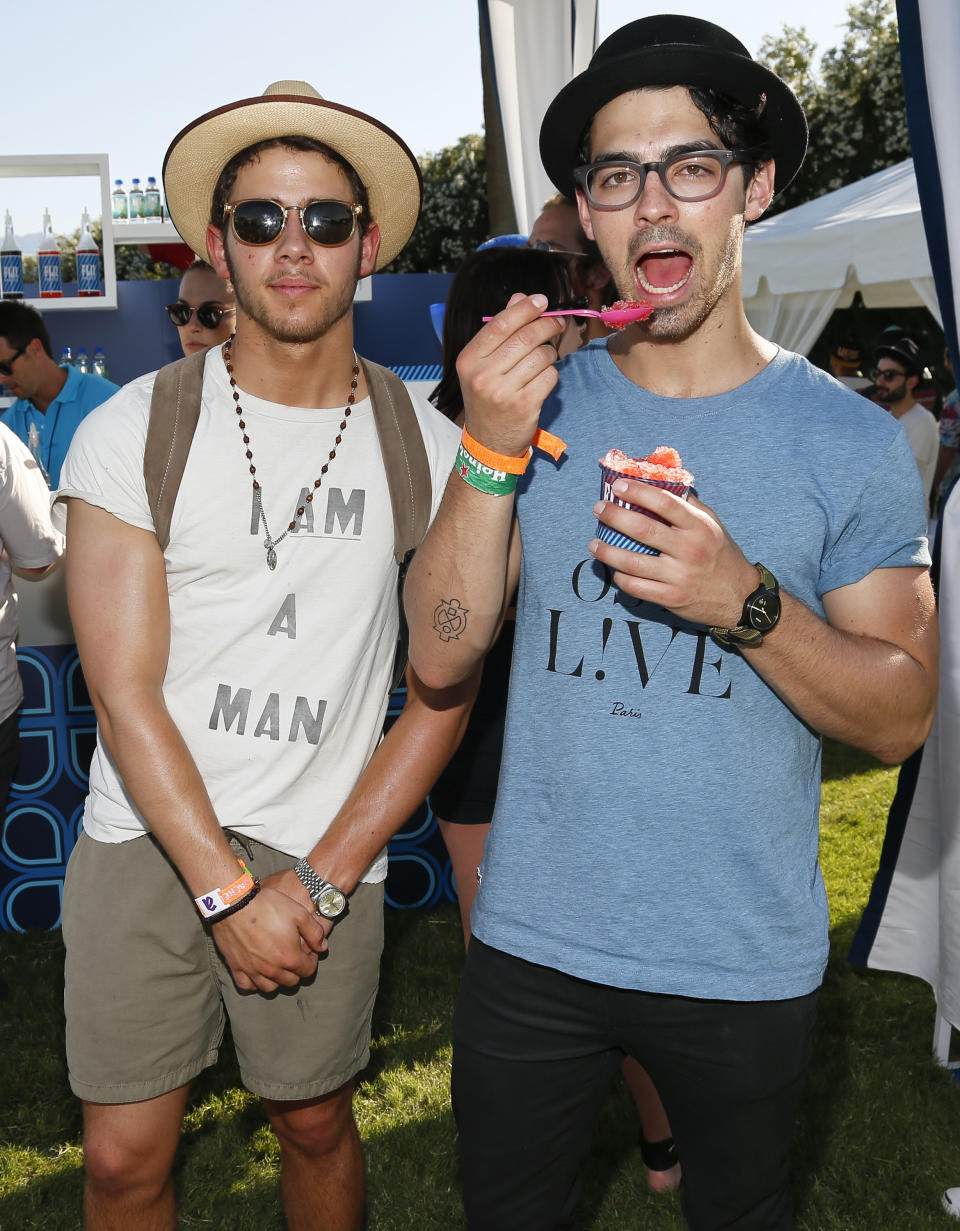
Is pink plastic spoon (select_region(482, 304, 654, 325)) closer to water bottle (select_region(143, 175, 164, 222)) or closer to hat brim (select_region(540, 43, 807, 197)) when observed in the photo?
hat brim (select_region(540, 43, 807, 197))

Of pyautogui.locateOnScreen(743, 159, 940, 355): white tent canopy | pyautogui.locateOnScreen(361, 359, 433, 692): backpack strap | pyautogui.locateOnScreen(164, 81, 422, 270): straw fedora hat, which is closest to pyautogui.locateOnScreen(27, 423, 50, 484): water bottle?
pyautogui.locateOnScreen(164, 81, 422, 270): straw fedora hat

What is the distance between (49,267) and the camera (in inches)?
332

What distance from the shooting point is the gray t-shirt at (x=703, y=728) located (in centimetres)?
174

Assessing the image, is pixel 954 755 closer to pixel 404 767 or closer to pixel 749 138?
pixel 404 767

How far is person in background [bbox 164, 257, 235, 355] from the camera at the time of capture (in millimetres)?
6359

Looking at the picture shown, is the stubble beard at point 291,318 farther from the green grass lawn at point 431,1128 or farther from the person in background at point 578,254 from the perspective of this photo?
the green grass lawn at point 431,1128

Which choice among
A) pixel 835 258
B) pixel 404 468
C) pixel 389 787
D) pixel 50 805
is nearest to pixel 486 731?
pixel 389 787

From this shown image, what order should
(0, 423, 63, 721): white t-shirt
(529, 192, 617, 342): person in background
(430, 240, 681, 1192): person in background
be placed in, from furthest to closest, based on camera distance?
(529, 192, 617, 342): person in background < (0, 423, 63, 721): white t-shirt < (430, 240, 681, 1192): person in background

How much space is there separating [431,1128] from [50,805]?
213cm

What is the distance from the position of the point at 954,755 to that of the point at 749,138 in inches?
73.5

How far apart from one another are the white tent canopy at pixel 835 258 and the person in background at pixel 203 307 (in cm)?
593

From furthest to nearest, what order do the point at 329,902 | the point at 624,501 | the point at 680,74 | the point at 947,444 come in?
the point at 947,444 → the point at 329,902 → the point at 680,74 → the point at 624,501

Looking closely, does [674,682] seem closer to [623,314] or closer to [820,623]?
[820,623]

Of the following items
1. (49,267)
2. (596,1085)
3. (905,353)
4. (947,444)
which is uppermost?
(49,267)
